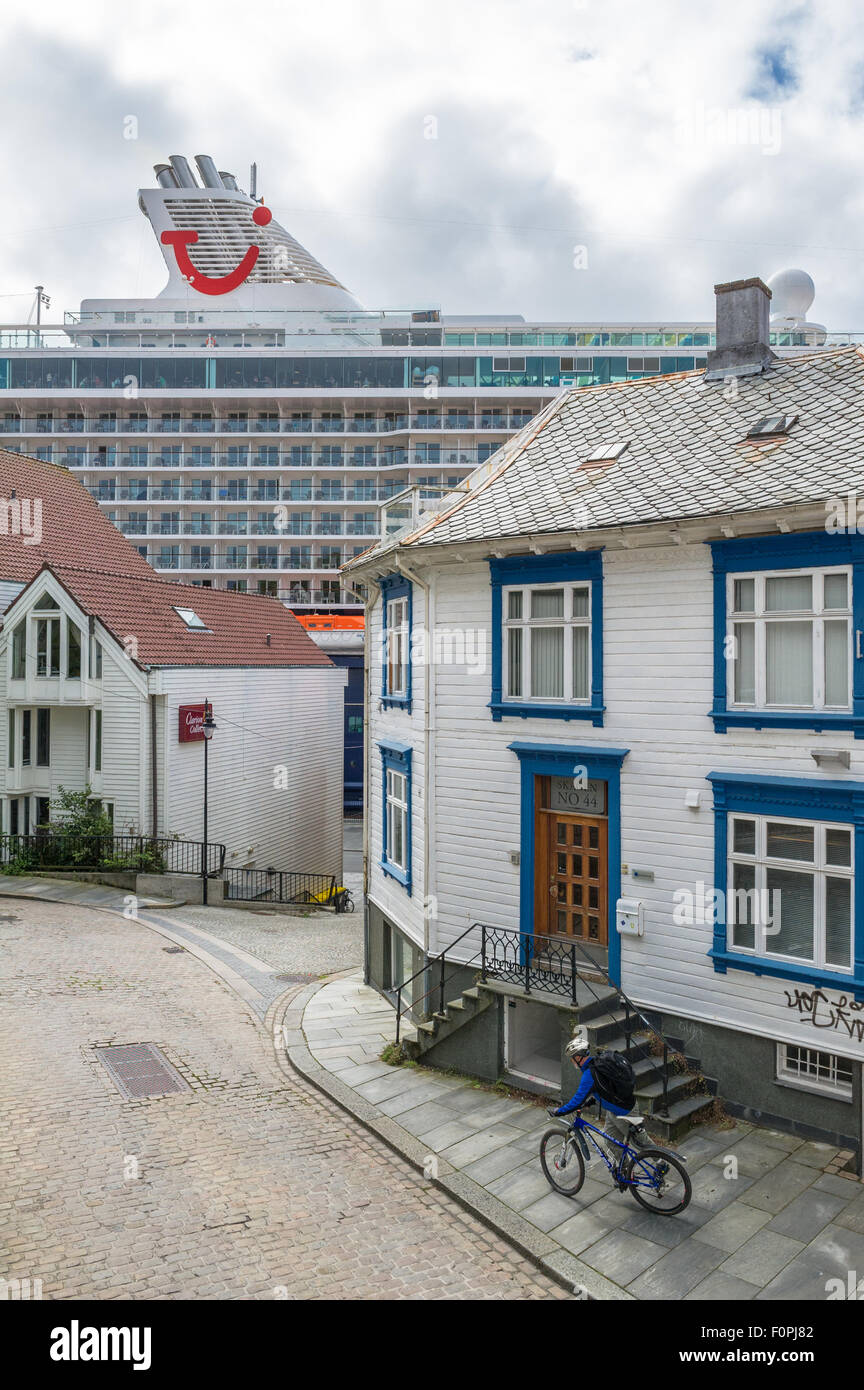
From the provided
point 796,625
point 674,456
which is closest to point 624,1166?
point 796,625

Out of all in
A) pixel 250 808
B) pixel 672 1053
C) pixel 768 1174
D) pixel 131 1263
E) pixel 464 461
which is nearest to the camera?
pixel 131 1263

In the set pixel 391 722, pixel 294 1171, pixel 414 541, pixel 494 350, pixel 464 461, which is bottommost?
pixel 294 1171

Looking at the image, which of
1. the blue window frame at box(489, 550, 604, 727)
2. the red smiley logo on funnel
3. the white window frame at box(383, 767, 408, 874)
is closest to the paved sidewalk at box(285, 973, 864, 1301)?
the white window frame at box(383, 767, 408, 874)

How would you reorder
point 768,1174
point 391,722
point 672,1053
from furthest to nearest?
point 391,722 < point 672,1053 < point 768,1174

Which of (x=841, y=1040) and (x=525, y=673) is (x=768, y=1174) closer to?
(x=841, y=1040)

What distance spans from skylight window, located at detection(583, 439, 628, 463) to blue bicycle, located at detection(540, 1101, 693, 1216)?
31.7ft

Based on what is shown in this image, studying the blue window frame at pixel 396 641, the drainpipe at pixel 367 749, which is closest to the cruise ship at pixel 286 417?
the drainpipe at pixel 367 749

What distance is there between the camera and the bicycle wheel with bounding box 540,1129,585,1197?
9656 mm

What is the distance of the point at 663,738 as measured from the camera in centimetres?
1205

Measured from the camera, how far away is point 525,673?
13398 mm

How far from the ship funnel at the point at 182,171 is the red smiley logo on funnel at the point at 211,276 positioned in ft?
14.3

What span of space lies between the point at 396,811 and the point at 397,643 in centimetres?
310

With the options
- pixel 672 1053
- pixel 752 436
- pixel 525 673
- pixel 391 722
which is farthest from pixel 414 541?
pixel 672 1053

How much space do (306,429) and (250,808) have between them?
38892 millimetres
